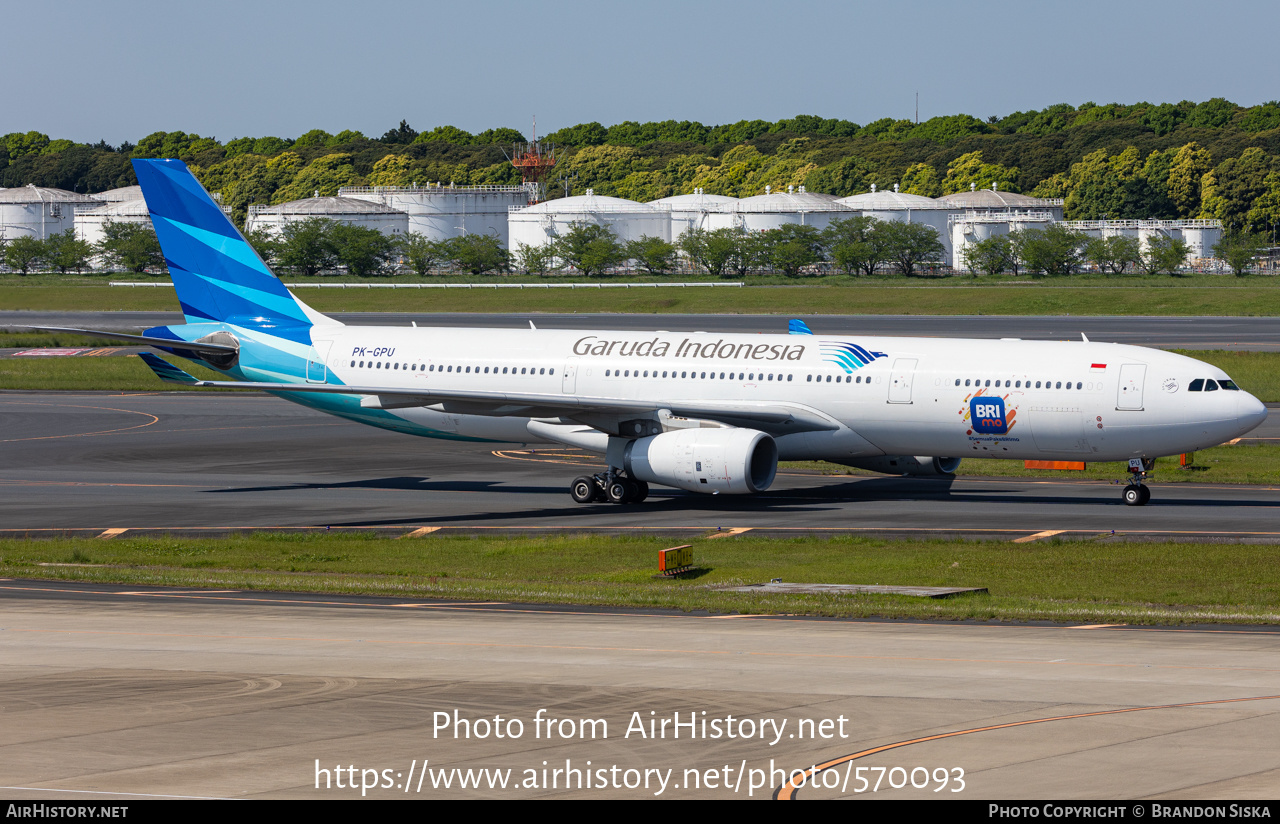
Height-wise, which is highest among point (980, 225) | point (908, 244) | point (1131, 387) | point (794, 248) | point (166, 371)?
point (980, 225)

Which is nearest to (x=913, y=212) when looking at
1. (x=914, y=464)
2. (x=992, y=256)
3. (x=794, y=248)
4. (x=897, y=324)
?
(x=992, y=256)

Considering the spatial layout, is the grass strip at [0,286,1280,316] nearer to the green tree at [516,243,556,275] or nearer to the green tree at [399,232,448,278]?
the green tree at [399,232,448,278]

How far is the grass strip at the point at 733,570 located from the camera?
1070 inches

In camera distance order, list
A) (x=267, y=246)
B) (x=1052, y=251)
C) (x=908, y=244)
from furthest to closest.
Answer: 1. (x=267, y=246)
2. (x=908, y=244)
3. (x=1052, y=251)

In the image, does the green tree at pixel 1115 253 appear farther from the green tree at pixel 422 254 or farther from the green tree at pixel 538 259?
the green tree at pixel 422 254

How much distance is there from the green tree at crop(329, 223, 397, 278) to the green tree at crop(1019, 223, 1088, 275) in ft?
264

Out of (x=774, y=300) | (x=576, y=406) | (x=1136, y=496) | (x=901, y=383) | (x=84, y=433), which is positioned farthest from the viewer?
(x=774, y=300)

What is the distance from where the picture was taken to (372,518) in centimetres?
4088

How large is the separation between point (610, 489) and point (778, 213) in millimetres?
152046

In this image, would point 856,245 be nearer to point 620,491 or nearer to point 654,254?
point 654,254

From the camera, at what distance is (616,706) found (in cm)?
1889

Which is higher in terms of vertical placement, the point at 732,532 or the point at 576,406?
the point at 576,406

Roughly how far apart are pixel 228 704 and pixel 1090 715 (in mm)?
10837
